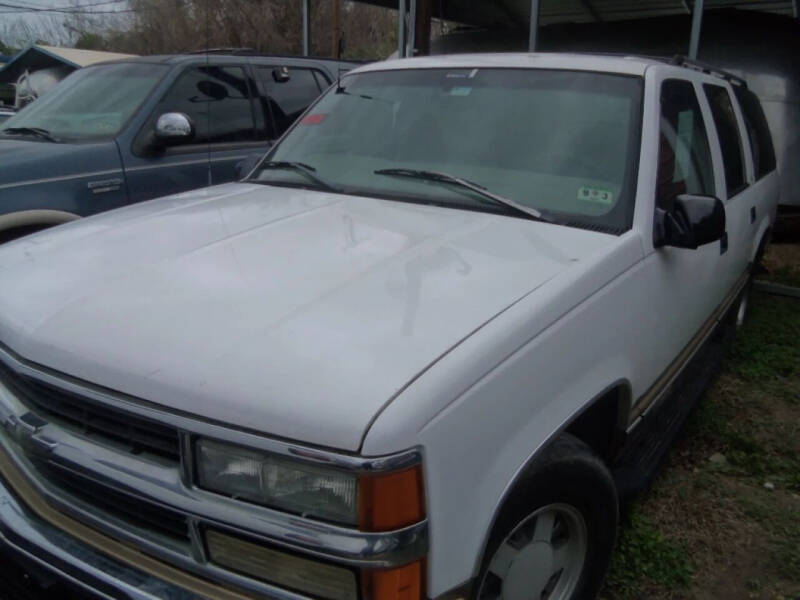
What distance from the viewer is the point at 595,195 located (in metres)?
2.66

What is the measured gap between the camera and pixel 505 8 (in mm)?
10914

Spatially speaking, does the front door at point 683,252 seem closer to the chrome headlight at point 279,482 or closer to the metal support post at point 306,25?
the chrome headlight at point 279,482

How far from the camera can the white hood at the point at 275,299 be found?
1.60 meters

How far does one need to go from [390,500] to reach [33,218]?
3634mm

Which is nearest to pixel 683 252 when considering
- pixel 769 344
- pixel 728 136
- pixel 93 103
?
pixel 728 136

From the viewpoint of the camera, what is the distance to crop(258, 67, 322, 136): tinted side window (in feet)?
19.1

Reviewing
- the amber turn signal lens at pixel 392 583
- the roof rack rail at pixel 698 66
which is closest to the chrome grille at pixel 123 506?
the amber turn signal lens at pixel 392 583

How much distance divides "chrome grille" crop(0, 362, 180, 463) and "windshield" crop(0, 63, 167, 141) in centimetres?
336

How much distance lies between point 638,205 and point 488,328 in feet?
3.61

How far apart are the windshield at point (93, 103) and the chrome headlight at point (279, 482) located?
12.7 feet

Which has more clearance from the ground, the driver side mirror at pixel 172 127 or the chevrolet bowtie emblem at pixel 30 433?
the driver side mirror at pixel 172 127

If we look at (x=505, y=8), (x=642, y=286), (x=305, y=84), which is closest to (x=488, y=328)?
(x=642, y=286)

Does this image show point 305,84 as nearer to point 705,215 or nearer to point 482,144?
point 482,144

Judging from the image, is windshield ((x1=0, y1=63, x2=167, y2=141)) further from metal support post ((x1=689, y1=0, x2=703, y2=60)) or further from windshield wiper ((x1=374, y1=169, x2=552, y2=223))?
metal support post ((x1=689, y1=0, x2=703, y2=60))
